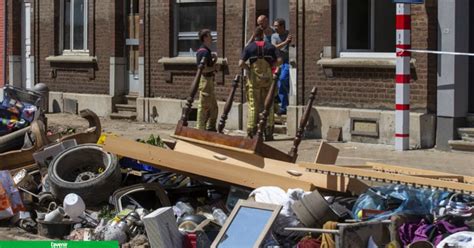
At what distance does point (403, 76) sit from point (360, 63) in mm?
1304

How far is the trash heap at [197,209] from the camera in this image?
7.70 metres

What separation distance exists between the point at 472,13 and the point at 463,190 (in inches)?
254

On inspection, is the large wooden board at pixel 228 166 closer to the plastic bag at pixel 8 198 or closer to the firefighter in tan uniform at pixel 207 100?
the plastic bag at pixel 8 198

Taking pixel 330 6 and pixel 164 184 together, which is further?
pixel 330 6

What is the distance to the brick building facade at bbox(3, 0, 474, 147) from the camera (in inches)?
577

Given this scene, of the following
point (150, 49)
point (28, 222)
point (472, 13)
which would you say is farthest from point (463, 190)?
point (150, 49)

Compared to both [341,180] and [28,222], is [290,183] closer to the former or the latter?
[341,180]

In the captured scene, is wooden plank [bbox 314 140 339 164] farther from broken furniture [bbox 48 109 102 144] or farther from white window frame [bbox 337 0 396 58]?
white window frame [bbox 337 0 396 58]

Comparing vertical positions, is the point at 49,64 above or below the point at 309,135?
above

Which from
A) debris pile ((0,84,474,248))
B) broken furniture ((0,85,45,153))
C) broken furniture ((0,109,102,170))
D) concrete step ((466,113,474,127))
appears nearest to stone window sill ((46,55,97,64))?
broken furniture ((0,85,45,153))

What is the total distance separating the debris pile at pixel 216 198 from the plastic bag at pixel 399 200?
1 cm

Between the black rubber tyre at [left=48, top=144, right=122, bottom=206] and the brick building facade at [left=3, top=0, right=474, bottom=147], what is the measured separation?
575 centimetres

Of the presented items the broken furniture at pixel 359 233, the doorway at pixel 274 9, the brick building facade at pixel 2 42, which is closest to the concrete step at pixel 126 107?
the doorway at pixel 274 9

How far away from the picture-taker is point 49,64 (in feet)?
75.9
